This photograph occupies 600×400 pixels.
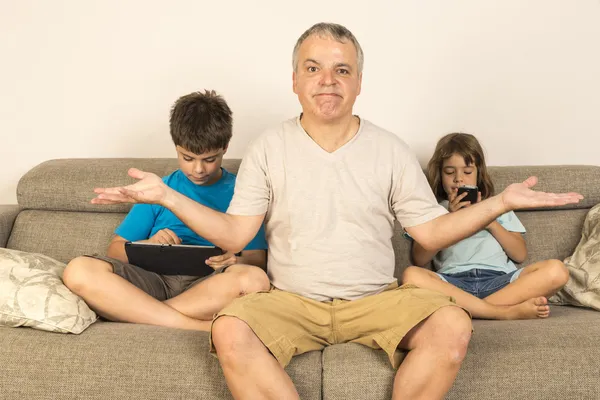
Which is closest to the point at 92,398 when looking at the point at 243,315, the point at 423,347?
the point at 243,315

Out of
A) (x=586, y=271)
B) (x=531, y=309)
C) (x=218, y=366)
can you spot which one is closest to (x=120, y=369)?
(x=218, y=366)

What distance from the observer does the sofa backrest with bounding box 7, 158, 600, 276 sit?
9.09 feet

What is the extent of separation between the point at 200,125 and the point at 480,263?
1.06 meters

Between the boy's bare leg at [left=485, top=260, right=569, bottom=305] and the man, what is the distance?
0.43 meters

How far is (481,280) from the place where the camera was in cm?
259

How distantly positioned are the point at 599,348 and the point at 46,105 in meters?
2.35

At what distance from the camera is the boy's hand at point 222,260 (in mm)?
2309

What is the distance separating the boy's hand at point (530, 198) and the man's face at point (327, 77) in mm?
523

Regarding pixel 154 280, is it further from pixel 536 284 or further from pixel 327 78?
pixel 536 284

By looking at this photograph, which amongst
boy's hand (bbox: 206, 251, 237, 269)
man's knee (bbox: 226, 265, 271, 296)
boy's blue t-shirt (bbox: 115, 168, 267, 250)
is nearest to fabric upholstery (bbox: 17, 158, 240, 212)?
boy's blue t-shirt (bbox: 115, 168, 267, 250)

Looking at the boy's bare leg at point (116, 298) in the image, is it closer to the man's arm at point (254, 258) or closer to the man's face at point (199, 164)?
the man's arm at point (254, 258)

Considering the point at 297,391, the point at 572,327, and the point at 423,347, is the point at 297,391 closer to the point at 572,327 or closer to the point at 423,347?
the point at 423,347

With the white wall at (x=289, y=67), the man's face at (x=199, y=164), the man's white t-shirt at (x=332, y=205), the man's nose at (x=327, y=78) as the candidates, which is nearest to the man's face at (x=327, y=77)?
the man's nose at (x=327, y=78)

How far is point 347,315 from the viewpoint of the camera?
6.79ft
